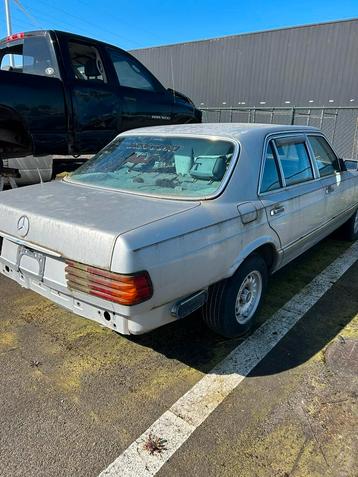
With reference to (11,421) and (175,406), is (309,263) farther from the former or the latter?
(11,421)

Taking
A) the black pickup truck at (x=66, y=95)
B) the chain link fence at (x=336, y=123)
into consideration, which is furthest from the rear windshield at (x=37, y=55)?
the chain link fence at (x=336, y=123)

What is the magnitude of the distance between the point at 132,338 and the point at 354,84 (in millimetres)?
19068

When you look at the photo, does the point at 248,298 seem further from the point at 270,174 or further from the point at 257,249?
the point at 270,174

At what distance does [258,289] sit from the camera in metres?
3.21

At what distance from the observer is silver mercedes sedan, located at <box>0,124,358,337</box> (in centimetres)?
218

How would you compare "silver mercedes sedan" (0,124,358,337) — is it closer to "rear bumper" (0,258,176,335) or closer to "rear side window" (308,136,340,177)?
"rear bumper" (0,258,176,335)

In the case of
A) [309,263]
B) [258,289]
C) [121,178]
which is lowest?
[309,263]

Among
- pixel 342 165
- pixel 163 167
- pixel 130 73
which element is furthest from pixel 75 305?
pixel 130 73

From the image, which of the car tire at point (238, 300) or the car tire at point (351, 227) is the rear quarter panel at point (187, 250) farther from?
the car tire at point (351, 227)

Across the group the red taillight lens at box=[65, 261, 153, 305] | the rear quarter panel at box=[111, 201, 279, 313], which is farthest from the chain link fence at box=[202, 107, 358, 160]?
the red taillight lens at box=[65, 261, 153, 305]

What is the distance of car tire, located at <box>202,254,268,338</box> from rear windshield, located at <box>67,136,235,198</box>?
64 cm

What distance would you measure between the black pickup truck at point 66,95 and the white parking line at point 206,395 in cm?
349

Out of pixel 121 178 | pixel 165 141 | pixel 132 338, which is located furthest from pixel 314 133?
pixel 132 338

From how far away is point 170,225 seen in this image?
2.27 metres
